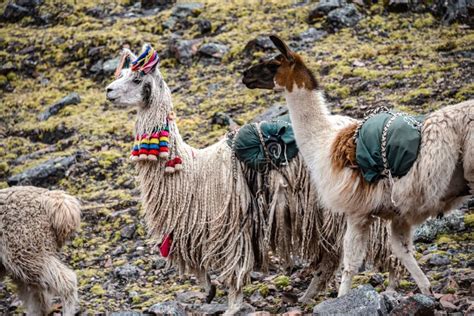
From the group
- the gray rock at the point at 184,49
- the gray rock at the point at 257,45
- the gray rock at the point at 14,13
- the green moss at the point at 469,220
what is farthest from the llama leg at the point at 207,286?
the gray rock at the point at 14,13

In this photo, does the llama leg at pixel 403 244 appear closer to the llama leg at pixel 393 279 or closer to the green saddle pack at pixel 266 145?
the llama leg at pixel 393 279

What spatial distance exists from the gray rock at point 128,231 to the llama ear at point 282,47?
333 centimetres

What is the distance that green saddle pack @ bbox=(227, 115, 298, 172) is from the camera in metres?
5.02

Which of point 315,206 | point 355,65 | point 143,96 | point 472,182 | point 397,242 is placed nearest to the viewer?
point 472,182

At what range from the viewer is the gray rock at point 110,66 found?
39.5 feet

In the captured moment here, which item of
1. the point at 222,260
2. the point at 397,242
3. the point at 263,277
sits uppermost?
the point at 397,242

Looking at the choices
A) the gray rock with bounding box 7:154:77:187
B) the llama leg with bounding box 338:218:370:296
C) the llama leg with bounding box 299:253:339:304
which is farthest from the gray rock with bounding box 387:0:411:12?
the llama leg with bounding box 338:218:370:296

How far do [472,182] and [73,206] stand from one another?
332cm

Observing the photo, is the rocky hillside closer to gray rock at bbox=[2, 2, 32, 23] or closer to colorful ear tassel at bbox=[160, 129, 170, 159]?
gray rock at bbox=[2, 2, 32, 23]

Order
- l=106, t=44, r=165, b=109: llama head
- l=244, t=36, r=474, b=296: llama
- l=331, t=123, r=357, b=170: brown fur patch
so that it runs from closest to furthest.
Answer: l=244, t=36, r=474, b=296: llama
l=331, t=123, r=357, b=170: brown fur patch
l=106, t=44, r=165, b=109: llama head

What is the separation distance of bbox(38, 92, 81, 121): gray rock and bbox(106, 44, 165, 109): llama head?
6054 mm

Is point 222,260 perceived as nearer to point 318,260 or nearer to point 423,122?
point 318,260

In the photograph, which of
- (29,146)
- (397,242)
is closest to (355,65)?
(29,146)

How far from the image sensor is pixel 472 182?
3721mm
